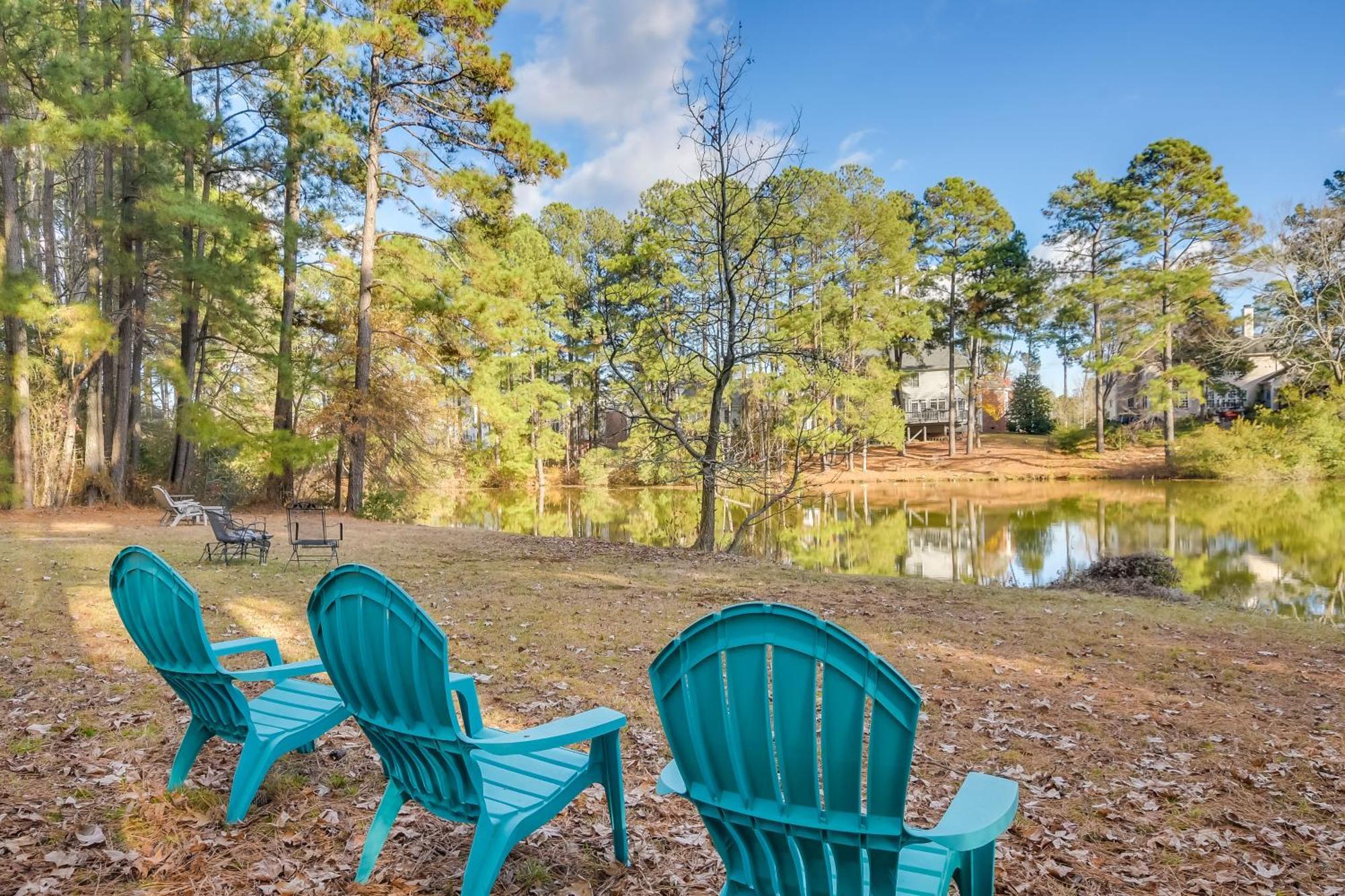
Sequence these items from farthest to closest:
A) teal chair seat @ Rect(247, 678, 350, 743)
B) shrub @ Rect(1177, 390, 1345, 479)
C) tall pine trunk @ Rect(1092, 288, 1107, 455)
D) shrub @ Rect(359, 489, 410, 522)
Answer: tall pine trunk @ Rect(1092, 288, 1107, 455)
shrub @ Rect(1177, 390, 1345, 479)
shrub @ Rect(359, 489, 410, 522)
teal chair seat @ Rect(247, 678, 350, 743)

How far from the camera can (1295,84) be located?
17547mm

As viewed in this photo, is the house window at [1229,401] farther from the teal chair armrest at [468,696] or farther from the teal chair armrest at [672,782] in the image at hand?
the teal chair armrest at [672,782]

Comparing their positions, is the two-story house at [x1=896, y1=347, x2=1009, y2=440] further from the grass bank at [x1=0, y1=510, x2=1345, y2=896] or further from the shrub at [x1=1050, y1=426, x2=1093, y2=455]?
the grass bank at [x1=0, y1=510, x2=1345, y2=896]

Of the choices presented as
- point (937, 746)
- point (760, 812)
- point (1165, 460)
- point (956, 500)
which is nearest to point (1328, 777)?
Answer: point (937, 746)

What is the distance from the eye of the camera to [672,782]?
64.1 inches

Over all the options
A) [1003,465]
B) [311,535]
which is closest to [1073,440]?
[1003,465]

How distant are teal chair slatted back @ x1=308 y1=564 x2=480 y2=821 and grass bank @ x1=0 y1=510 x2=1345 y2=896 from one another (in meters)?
0.54

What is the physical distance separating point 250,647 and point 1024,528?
1710 cm

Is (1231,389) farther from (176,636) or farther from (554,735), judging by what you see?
(176,636)

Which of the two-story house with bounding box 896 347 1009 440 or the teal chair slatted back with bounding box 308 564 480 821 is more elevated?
the two-story house with bounding box 896 347 1009 440

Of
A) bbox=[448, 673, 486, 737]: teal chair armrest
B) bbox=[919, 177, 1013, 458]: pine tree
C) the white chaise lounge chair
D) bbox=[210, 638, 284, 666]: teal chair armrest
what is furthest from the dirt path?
bbox=[448, 673, 486, 737]: teal chair armrest

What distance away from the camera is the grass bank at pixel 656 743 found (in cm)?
239

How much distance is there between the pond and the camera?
11.5 m

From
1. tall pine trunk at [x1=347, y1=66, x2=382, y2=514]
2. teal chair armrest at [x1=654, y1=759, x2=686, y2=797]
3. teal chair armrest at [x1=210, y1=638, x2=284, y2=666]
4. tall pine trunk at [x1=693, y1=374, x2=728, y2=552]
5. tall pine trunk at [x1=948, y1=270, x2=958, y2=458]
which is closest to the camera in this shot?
teal chair armrest at [x1=654, y1=759, x2=686, y2=797]
